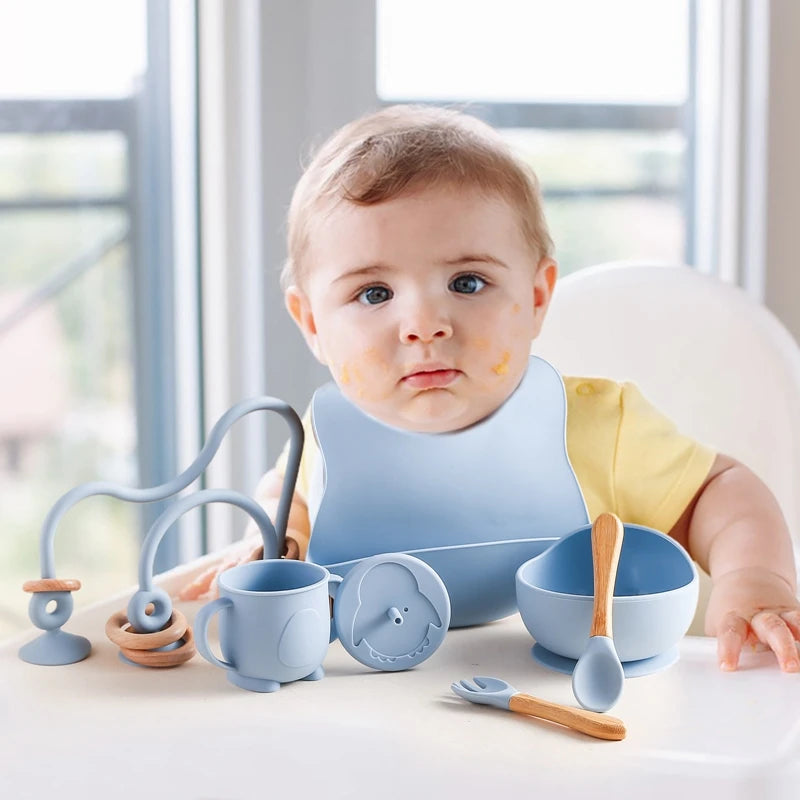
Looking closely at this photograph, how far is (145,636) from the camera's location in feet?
2.27

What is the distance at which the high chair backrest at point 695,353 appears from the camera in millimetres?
1104

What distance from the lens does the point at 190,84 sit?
54.9 inches

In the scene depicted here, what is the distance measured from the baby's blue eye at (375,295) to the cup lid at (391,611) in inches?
6.8

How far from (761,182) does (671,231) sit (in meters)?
0.16

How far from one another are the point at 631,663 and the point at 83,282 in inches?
33.3

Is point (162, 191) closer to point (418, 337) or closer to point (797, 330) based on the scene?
point (418, 337)

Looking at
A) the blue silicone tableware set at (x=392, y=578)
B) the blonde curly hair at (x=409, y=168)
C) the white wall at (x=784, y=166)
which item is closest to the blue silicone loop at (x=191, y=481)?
the blue silicone tableware set at (x=392, y=578)

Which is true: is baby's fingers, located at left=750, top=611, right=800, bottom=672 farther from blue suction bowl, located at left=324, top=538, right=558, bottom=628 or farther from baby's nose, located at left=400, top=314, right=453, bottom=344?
baby's nose, located at left=400, top=314, right=453, bottom=344

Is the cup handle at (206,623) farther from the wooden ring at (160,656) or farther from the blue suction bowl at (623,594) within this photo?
the blue suction bowl at (623,594)

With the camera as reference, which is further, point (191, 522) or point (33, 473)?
point (191, 522)

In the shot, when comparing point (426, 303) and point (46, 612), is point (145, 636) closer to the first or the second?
point (46, 612)

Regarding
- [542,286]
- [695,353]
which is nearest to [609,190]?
[695,353]

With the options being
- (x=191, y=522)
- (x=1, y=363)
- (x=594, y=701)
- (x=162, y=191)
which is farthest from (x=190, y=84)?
(x=594, y=701)

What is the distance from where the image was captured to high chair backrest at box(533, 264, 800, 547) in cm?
110
